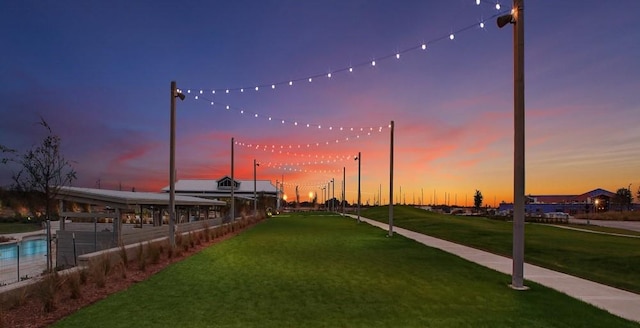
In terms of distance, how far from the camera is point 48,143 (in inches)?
484

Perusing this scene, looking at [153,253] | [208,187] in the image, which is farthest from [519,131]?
[208,187]

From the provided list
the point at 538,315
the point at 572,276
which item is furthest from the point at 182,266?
the point at 572,276

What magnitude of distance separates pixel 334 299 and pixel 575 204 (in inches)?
4662

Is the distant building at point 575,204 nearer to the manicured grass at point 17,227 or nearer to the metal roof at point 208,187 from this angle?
the metal roof at point 208,187

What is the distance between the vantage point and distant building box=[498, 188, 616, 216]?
91312 mm

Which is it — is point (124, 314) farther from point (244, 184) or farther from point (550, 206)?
point (550, 206)

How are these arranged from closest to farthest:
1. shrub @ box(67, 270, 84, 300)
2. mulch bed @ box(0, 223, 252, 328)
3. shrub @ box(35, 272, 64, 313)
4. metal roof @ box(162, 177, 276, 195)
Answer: mulch bed @ box(0, 223, 252, 328), shrub @ box(35, 272, 64, 313), shrub @ box(67, 270, 84, 300), metal roof @ box(162, 177, 276, 195)

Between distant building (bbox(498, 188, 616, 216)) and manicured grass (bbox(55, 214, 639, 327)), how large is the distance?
70.9 m

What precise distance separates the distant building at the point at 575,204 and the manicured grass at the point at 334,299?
70.9 metres

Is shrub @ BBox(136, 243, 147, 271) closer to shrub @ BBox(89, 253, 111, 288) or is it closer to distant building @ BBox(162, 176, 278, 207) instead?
shrub @ BBox(89, 253, 111, 288)

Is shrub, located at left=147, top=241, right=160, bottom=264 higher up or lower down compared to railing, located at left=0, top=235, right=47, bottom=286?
higher up

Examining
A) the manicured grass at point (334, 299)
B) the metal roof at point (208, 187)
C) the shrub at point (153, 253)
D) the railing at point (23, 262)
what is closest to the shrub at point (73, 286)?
the manicured grass at point (334, 299)

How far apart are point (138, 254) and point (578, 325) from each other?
1130 centimetres

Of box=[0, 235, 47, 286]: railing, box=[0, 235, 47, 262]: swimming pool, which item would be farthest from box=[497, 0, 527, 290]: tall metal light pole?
box=[0, 235, 47, 262]: swimming pool
